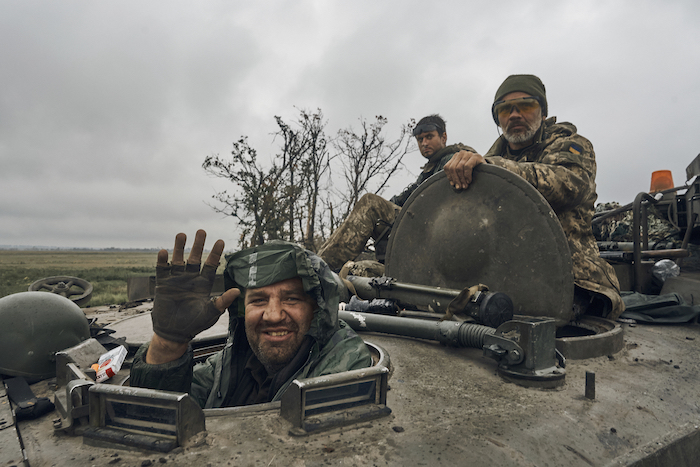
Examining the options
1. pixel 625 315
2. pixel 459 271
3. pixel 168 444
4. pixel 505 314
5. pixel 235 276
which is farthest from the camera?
pixel 625 315

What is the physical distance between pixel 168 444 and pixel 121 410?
299 millimetres

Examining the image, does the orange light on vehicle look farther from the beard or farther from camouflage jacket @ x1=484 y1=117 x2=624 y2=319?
the beard

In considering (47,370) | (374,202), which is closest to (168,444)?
(47,370)

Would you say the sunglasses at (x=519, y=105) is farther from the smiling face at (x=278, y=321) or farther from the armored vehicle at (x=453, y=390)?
the smiling face at (x=278, y=321)

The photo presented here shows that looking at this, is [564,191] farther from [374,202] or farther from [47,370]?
[47,370]

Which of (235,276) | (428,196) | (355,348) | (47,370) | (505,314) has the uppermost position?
(428,196)

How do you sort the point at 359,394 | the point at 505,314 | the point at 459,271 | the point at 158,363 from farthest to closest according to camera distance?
the point at 459,271 → the point at 505,314 → the point at 158,363 → the point at 359,394

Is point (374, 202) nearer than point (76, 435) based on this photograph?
No

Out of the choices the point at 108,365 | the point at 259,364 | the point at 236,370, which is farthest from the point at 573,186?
the point at 108,365

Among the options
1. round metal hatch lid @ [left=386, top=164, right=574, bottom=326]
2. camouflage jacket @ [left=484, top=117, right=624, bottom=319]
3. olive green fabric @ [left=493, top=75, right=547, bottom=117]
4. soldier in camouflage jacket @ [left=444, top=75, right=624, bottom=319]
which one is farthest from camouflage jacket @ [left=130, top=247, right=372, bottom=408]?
olive green fabric @ [left=493, top=75, right=547, bottom=117]

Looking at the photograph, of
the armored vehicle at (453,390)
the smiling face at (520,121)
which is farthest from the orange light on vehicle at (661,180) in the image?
the smiling face at (520,121)

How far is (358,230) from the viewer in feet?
18.1

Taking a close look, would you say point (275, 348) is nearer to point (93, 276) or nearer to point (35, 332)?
point (35, 332)

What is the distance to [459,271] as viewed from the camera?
303cm
